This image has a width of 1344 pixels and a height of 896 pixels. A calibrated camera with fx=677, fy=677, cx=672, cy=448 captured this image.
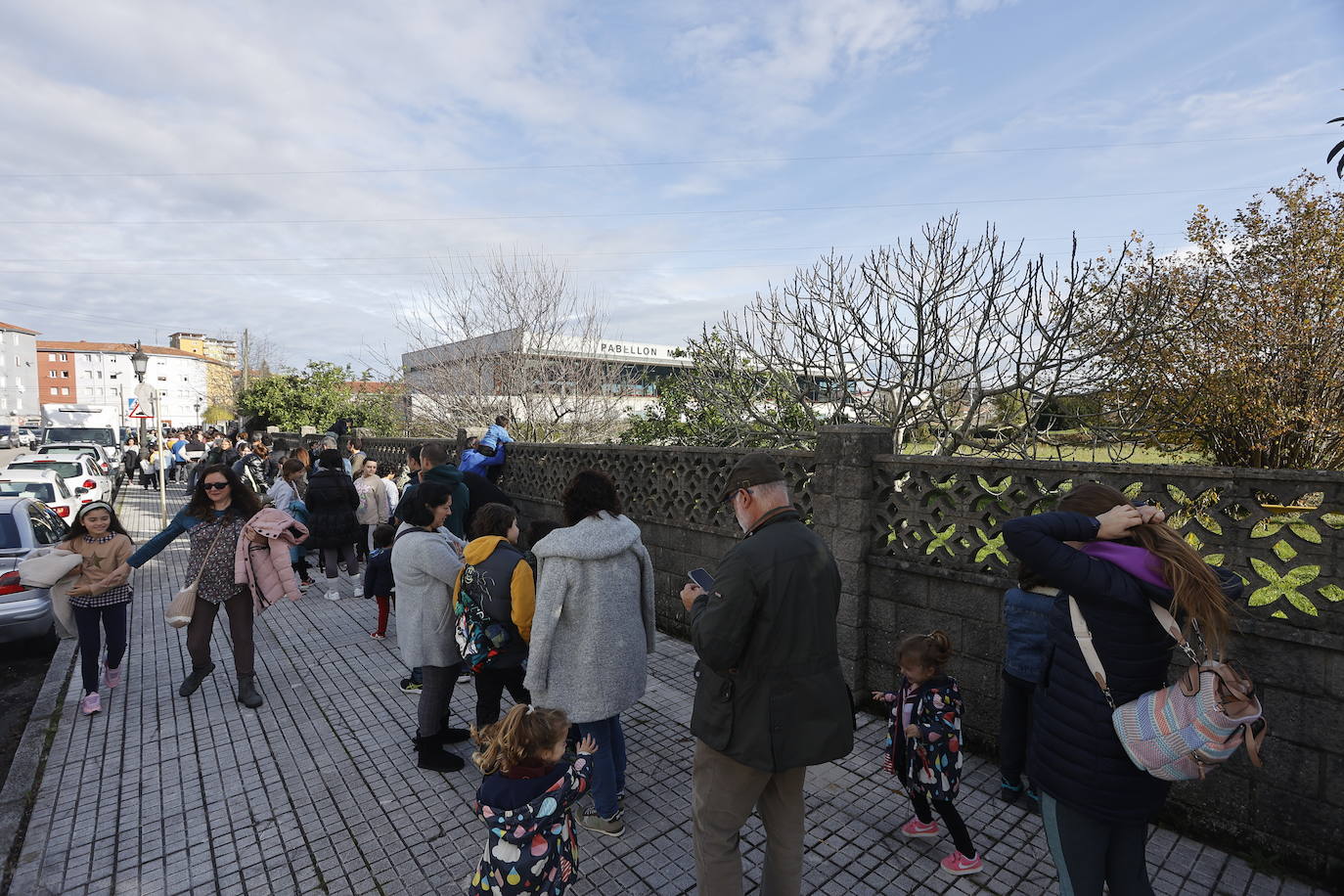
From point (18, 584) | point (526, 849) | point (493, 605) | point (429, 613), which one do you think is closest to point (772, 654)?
point (526, 849)

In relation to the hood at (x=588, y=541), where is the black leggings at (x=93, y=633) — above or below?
below

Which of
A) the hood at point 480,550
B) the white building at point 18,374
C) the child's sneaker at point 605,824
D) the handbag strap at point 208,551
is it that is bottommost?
the child's sneaker at point 605,824

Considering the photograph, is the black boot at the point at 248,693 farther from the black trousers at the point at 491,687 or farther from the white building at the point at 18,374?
the white building at the point at 18,374

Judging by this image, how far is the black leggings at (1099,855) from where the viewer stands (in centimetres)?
228

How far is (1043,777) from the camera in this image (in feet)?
7.77

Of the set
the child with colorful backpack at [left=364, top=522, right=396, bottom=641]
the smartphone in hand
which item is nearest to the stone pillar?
the smartphone in hand

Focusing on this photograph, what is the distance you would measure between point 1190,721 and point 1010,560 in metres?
2.20

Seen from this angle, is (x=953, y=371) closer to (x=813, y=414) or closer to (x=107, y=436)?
(x=813, y=414)

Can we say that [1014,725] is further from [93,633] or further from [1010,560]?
[93,633]

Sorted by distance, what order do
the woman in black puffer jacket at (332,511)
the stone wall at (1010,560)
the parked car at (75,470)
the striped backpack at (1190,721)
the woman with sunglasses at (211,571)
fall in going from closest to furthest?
the striped backpack at (1190,721) → the stone wall at (1010,560) → the woman with sunglasses at (211,571) → the woman in black puffer jacket at (332,511) → the parked car at (75,470)

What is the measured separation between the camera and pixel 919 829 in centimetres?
351

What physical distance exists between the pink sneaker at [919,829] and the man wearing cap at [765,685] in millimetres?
1174

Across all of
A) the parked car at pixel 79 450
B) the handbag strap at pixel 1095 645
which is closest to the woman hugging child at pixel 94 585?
the handbag strap at pixel 1095 645

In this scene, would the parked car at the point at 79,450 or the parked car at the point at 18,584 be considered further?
the parked car at the point at 79,450
